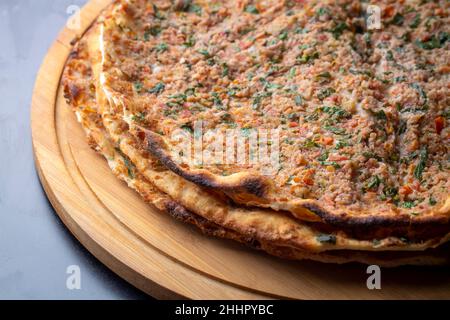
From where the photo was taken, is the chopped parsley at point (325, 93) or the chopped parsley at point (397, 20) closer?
the chopped parsley at point (325, 93)

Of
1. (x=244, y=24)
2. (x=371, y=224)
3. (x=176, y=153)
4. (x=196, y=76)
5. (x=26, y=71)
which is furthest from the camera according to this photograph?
(x=26, y=71)

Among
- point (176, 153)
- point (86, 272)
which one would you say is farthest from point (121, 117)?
point (86, 272)

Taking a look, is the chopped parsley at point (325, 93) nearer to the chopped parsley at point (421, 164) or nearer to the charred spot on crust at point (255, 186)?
the chopped parsley at point (421, 164)

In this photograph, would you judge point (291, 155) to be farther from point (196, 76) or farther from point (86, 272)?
point (86, 272)

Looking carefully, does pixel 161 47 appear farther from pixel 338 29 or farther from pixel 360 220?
pixel 360 220

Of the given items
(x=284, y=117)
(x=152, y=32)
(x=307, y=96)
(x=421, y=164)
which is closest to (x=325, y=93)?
(x=307, y=96)

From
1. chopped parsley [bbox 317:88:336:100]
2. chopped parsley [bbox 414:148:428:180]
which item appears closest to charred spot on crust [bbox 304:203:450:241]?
chopped parsley [bbox 414:148:428:180]

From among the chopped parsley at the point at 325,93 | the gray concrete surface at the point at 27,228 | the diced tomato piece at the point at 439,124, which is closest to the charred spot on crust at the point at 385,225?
the diced tomato piece at the point at 439,124
